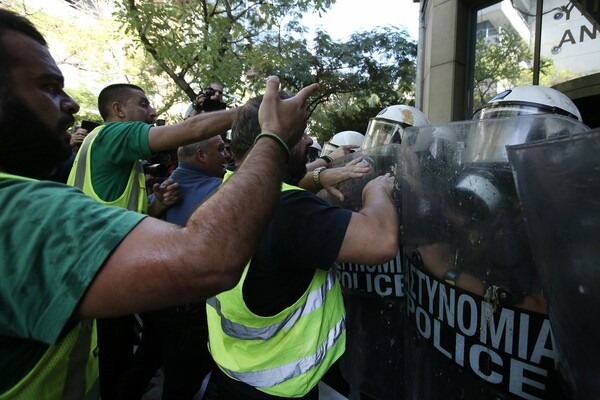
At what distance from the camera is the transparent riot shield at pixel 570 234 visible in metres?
0.69

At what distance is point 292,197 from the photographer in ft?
4.91

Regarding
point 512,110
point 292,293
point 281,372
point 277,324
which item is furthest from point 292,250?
point 512,110

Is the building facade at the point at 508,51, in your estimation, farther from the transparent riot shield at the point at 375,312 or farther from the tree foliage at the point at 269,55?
the transparent riot shield at the point at 375,312

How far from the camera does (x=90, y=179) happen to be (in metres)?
2.26

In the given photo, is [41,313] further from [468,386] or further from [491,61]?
[491,61]

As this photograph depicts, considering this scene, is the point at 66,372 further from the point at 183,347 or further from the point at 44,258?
the point at 183,347

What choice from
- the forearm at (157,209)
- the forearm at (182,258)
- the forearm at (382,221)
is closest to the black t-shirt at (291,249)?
the forearm at (382,221)

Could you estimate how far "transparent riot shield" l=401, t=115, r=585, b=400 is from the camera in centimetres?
112

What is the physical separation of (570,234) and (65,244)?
94 cm

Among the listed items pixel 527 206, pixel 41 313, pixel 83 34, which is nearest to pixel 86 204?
pixel 41 313

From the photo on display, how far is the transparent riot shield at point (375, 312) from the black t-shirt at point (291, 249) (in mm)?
610

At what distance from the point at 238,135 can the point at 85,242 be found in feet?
Result: 3.30

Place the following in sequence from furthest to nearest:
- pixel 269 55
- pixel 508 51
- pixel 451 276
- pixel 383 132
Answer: pixel 269 55, pixel 508 51, pixel 383 132, pixel 451 276

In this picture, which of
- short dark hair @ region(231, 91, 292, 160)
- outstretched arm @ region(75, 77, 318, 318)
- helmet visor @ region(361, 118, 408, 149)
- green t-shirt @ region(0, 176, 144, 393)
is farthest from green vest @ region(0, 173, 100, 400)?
helmet visor @ region(361, 118, 408, 149)
